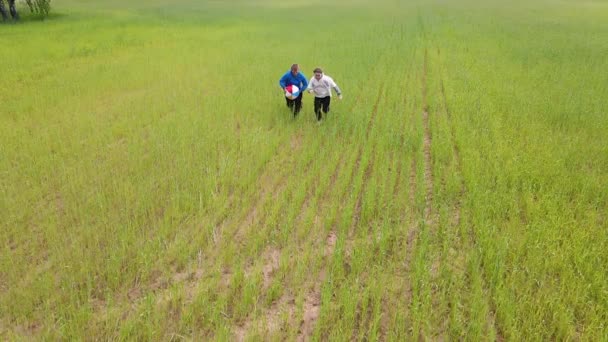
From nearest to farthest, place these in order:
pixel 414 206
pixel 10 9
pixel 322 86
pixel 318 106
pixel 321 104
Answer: pixel 414 206, pixel 322 86, pixel 318 106, pixel 321 104, pixel 10 9

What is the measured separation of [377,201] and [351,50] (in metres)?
10.8

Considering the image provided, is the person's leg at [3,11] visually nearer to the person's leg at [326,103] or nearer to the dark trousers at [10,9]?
the dark trousers at [10,9]

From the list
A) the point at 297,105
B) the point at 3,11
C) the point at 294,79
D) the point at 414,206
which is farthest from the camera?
the point at 3,11

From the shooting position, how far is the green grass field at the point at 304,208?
3.48m

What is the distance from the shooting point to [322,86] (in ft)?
25.1

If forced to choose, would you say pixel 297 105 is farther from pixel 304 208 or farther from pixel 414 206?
pixel 414 206

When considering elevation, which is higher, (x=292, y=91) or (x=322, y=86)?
(x=322, y=86)

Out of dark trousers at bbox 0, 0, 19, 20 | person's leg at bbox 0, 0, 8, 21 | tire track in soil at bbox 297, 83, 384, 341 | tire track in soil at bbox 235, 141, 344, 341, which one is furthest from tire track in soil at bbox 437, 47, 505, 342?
person's leg at bbox 0, 0, 8, 21

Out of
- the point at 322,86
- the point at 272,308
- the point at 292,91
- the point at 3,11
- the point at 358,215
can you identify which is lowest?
the point at 272,308

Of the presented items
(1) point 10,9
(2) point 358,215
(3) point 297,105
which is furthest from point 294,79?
(1) point 10,9

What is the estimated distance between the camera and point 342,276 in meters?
3.93

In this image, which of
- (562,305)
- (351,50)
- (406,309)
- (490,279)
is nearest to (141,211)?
(406,309)

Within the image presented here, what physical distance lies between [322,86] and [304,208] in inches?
128

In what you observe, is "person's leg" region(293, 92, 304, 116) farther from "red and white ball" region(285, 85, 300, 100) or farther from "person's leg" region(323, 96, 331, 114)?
"person's leg" region(323, 96, 331, 114)
